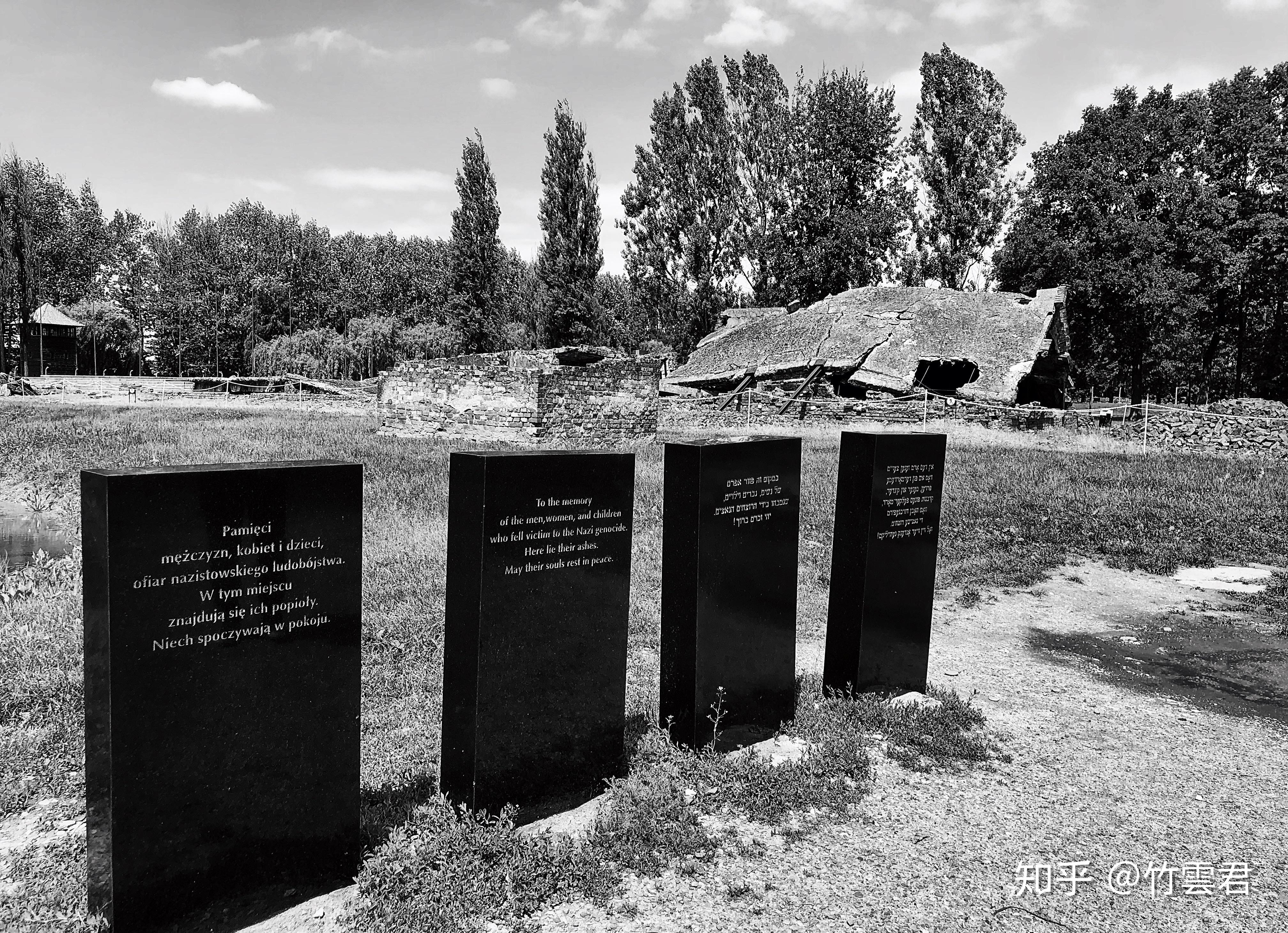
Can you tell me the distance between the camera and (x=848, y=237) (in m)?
39.6

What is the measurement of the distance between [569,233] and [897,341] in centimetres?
1710

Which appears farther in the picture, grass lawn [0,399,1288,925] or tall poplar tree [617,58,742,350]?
tall poplar tree [617,58,742,350]

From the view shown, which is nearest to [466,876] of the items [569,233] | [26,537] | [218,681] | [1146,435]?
[218,681]

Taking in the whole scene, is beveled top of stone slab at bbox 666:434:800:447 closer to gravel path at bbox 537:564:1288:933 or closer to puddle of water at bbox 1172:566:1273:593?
gravel path at bbox 537:564:1288:933

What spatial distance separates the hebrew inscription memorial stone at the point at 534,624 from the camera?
138 inches

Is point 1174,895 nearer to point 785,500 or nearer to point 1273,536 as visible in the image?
point 785,500

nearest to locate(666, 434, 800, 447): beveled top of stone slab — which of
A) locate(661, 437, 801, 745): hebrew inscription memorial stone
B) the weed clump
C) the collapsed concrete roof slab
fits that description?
locate(661, 437, 801, 745): hebrew inscription memorial stone

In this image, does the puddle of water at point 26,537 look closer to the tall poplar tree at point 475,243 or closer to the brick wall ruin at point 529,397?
the brick wall ruin at point 529,397

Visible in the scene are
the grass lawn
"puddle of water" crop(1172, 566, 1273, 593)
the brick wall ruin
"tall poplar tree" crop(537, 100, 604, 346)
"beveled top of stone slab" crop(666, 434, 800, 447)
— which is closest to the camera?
the grass lawn

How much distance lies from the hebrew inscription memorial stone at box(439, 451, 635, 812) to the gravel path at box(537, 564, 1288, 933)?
2.48 feet

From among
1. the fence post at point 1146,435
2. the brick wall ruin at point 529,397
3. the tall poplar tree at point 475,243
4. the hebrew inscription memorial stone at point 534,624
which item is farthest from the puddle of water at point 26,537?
the tall poplar tree at point 475,243

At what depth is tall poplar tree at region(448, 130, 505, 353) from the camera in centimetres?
4000

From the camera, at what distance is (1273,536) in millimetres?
10047

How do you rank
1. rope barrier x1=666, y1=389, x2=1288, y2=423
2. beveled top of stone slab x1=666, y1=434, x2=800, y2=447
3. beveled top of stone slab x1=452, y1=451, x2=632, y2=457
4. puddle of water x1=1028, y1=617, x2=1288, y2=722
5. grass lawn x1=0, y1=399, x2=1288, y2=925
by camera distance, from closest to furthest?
beveled top of stone slab x1=452, y1=451, x2=632, y2=457, grass lawn x1=0, y1=399, x2=1288, y2=925, beveled top of stone slab x1=666, y1=434, x2=800, y2=447, puddle of water x1=1028, y1=617, x2=1288, y2=722, rope barrier x1=666, y1=389, x2=1288, y2=423
